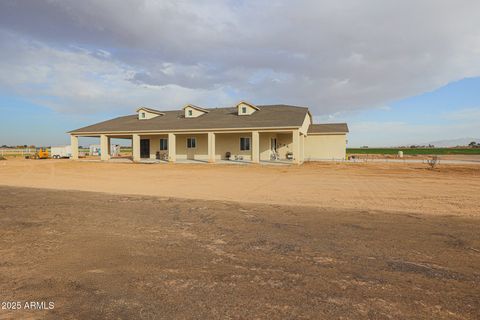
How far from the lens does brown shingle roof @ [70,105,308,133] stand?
2440 cm

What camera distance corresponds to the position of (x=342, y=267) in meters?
4.37

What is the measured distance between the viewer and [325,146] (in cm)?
3016

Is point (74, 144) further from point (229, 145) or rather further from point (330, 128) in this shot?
point (330, 128)

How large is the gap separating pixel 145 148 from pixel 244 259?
2825 centimetres

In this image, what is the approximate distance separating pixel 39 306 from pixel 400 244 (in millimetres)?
5522

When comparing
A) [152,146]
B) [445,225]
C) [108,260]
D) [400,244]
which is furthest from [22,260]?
[152,146]

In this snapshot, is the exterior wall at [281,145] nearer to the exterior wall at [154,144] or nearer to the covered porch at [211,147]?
the covered porch at [211,147]

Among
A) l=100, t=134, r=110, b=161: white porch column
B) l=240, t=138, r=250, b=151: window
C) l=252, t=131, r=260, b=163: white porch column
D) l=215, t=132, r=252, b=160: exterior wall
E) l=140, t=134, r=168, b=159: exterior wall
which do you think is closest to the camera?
l=252, t=131, r=260, b=163: white porch column

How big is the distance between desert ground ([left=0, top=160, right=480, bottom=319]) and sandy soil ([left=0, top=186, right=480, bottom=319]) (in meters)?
0.02

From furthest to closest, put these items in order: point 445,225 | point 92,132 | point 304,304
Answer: point 92,132 < point 445,225 < point 304,304

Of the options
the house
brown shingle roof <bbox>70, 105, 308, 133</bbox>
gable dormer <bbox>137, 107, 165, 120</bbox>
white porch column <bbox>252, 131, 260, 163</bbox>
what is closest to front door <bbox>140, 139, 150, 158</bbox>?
the house

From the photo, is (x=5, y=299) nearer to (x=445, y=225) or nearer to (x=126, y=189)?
(x=445, y=225)

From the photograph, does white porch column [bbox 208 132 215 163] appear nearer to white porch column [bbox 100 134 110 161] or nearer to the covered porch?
the covered porch

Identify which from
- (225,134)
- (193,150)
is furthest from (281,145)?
(193,150)
